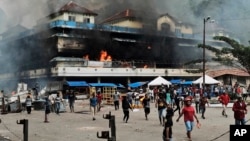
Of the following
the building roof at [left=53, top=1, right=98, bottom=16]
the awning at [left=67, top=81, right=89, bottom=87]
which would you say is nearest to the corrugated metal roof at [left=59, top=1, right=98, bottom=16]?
the building roof at [left=53, top=1, right=98, bottom=16]

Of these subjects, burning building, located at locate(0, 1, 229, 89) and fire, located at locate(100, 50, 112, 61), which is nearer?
burning building, located at locate(0, 1, 229, 89)

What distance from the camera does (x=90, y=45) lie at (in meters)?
46.4

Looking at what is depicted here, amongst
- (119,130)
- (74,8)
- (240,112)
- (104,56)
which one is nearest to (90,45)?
(104,56)

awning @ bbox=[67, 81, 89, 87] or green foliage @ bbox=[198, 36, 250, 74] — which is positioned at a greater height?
green foliage @ bbox=[198, 36, 250, 74]

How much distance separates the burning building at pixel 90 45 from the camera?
1679 inches

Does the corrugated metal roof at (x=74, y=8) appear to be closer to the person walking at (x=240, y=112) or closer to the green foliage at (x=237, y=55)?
the green foliage at (x=237, y=55)

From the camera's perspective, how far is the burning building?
42656 millimetres

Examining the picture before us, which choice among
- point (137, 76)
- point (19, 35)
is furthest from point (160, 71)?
point (19, 35)

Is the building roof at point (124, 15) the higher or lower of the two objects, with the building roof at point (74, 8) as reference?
lower

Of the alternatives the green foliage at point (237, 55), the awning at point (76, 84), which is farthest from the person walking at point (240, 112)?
the awning at point (76, 84)

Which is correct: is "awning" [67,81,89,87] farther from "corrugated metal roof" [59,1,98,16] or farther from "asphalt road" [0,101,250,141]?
"asphalt road" [0,101,250,141]

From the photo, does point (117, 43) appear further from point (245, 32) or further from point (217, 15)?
point (245, 32)

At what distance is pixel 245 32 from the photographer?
58438 mm

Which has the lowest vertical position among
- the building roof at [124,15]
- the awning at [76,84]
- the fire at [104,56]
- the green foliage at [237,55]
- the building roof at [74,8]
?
the awning at [76,84]
